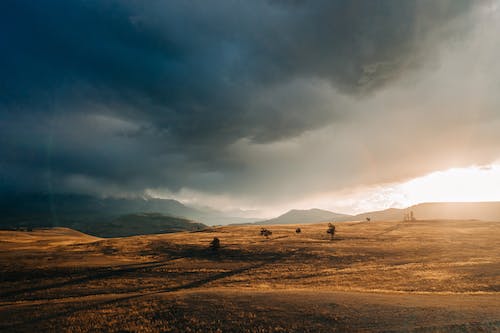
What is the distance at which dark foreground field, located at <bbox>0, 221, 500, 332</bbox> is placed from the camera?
2180 cm

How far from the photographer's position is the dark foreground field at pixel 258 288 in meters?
21.8

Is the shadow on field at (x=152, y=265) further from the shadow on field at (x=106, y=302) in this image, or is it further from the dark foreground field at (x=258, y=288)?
the shadow on field at (x=106, y=302)

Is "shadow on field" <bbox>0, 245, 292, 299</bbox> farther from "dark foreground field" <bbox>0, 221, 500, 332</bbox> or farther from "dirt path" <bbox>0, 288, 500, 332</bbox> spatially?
"dirt path" <bbox>0, 288, 500, 332</bbox>

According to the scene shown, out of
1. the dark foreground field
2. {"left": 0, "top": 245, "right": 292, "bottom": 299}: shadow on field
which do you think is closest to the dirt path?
the dark foreground field

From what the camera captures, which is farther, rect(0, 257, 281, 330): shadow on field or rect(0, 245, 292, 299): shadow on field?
rect(0, 245, 292, 299): shadow on field

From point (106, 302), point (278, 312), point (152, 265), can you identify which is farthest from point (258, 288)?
point (152, 265)

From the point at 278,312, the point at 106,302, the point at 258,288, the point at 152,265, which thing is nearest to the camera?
the point at 278,312

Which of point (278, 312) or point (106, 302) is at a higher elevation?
point (278, 312)

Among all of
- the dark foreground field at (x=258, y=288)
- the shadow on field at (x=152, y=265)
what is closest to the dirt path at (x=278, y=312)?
the dark foreground field at (x=258, y=288)

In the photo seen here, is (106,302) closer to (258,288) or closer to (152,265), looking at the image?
(258,288)

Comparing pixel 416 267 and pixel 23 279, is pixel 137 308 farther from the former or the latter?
pixel 416 267

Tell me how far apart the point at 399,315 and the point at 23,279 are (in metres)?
49.4

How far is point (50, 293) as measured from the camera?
36188mm

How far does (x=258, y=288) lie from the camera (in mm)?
35125
